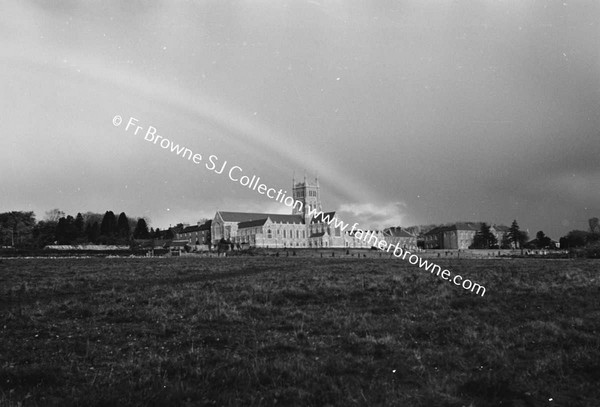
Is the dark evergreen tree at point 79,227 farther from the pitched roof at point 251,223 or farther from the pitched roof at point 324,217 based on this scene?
the pitched roof at point 324,217

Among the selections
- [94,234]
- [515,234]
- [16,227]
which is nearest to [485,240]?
[515,234]

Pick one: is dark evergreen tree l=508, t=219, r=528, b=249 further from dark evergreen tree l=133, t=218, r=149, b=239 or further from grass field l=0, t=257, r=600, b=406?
grass field l=0, t=257, r=600, b=406

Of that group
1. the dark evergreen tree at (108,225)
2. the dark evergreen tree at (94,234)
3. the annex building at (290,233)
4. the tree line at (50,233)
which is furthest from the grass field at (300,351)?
the annex building at (290,233)

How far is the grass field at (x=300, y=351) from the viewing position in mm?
6715

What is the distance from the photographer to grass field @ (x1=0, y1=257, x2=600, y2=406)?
6715 mm

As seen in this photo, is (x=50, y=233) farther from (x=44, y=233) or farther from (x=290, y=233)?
(x=290, y=233)

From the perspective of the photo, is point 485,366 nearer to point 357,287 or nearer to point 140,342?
point 140,342

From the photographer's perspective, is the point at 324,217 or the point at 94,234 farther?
the point at 324,217

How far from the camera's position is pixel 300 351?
927 centimetres

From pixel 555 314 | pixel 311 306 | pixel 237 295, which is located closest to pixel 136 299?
pixel 237 295

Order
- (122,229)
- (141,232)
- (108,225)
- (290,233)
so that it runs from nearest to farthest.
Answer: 1. (122,229)
2. (108,225)
3. (141,232)
4. (290,233)

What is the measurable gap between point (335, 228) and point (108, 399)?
187201 mm

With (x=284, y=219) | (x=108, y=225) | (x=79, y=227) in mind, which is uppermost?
(x=284, y=219)

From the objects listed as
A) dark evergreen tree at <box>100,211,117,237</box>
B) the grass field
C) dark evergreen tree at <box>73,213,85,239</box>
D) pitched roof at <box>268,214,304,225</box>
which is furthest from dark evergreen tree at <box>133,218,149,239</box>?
the grass field
